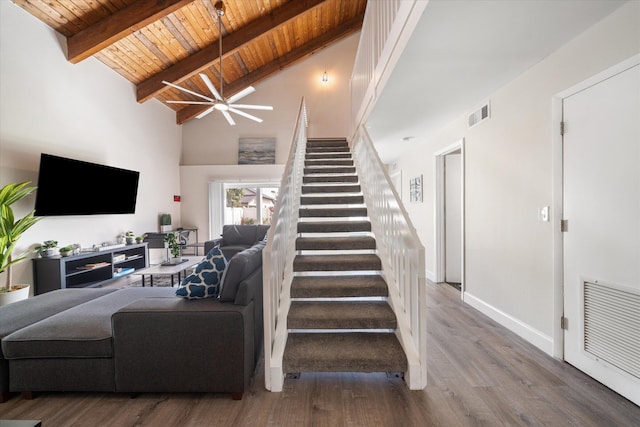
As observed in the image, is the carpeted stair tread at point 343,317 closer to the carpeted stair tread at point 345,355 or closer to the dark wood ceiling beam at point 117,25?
the carpeted stair tread at point 345,355

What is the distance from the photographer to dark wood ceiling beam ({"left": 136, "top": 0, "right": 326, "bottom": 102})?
560 cm

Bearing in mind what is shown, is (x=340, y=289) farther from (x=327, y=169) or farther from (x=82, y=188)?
(x=82, y=188)

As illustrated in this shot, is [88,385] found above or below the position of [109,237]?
below

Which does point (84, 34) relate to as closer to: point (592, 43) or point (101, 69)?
point (101, 69)

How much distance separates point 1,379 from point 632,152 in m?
4.18

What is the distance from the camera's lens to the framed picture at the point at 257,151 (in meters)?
7.72

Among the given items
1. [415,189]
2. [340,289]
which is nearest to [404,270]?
[340,289]

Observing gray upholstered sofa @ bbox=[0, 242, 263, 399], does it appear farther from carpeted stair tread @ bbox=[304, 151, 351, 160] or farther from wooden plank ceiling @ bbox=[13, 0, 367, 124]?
carpeted stair tread @ bbox=[304, 151, 351, 160]

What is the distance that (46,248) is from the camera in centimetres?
375

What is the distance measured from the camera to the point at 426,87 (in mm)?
2924

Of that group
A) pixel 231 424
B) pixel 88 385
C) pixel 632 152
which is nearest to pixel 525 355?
pixel 632 152

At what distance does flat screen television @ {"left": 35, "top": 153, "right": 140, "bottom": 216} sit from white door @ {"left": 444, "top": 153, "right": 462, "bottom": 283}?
17.5ft

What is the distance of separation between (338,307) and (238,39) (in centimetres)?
531

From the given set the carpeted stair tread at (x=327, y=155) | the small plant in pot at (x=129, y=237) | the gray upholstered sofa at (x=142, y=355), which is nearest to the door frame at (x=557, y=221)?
the gray upholstered sofa at (x=142, y=355)
